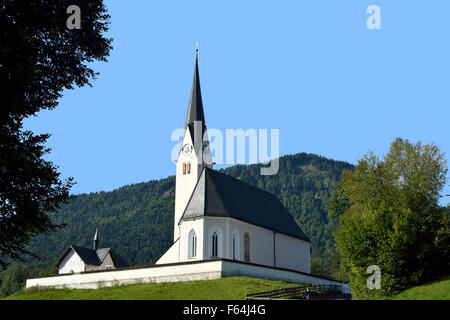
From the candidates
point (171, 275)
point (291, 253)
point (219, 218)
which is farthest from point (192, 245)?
point (291, 253)

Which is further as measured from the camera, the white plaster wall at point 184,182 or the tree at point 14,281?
the tree at point 14,281

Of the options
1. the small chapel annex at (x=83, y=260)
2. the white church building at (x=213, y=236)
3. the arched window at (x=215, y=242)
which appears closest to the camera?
the white church building at (x=213, y=236)

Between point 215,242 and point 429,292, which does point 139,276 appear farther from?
point 429,292

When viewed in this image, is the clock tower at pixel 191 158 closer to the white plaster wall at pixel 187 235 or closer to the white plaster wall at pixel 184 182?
the white plaster wall at pixel 184 182

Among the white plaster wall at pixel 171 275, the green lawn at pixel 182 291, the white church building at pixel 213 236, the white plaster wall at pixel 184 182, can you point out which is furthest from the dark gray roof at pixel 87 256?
the green lawn at pixel 182 291

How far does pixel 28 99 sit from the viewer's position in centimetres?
1934

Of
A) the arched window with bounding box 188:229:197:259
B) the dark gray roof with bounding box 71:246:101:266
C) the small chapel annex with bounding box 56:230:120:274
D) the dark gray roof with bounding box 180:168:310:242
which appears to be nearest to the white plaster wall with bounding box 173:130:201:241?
the dark gray roof with bounding box 180:168:310:242

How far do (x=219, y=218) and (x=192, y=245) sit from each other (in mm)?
3372

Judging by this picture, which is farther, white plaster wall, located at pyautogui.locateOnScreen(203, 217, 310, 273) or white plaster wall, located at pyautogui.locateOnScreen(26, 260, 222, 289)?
white plaster wall, located at pyautogui.locateOnScreen(203, 217, 310, 273)

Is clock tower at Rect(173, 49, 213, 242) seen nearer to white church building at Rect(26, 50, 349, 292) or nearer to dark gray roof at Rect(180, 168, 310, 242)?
white church building at Rect(26, 50, 349, 292)

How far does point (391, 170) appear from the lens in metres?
41.8

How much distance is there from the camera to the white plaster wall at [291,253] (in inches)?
2020

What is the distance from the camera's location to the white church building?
34281mm

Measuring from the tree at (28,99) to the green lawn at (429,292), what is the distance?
18.7 metres
